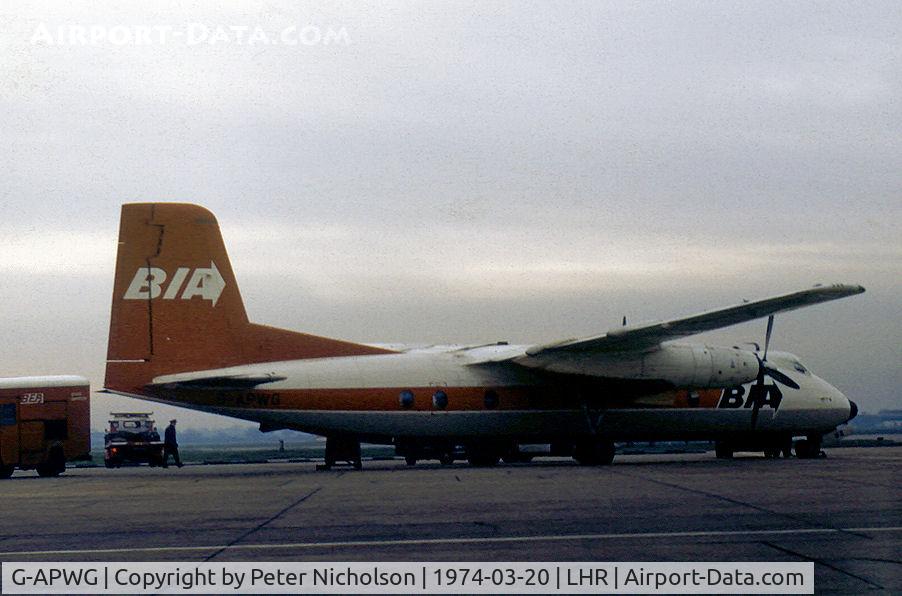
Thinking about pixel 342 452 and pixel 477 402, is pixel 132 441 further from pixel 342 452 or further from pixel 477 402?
pixel 477 402

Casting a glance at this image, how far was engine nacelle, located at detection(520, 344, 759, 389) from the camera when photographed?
29.0 m

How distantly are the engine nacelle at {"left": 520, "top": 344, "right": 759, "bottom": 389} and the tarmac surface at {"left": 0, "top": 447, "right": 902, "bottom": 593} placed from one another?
5.94 m

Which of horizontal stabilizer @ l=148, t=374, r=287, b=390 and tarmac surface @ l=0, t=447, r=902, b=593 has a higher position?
horizontal stabilizer @ l=148, t=374, r=287, b=390

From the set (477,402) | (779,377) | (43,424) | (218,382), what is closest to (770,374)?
(779,377)

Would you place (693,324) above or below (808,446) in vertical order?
above

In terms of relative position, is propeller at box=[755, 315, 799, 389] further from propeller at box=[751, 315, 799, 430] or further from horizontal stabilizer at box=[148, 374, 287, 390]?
horizontal stabilizer at box=[148, 374, 287, 390]

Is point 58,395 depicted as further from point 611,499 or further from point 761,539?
point 761,539

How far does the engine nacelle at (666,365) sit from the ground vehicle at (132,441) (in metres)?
17.1

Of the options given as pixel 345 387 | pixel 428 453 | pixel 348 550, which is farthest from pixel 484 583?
pixel 428 453

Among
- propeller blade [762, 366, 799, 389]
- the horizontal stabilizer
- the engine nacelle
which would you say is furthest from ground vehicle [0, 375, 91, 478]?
propeller blade [762, 366, 799, 389]

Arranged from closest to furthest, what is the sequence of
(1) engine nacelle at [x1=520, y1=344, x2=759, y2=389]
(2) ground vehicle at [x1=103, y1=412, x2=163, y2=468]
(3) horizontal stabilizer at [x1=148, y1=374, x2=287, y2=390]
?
1. (3) horizontal stabilizer at [x1=148, y1=374, x2=287, y2=390]
2. (1) engine nacelle at [x1=520, y1=344, x2=759, y2=389]
3. (2) ground vehicle at [x1=103, y1=412, x2=163, y2=468]

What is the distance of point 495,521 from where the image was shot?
14.0m

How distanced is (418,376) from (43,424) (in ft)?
42.2

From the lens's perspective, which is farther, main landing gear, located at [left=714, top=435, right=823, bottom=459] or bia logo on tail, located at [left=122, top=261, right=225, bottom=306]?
main landing gear, located at [left=714, top=435, right=823, bottom=459]
